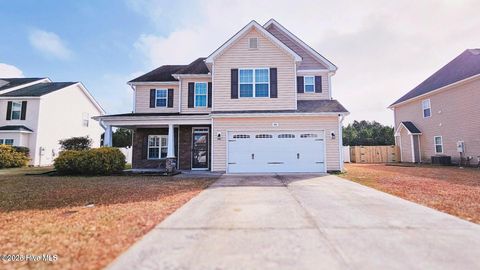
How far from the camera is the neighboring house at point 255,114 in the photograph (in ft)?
41.5

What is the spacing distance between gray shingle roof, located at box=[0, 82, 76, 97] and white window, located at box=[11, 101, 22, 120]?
763mm

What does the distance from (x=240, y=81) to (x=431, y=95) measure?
16716 millimetres

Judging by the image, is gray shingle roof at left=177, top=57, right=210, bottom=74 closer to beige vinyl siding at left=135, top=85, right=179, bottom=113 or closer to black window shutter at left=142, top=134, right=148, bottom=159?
beige vinyl siding at left=135, top=85, right=179, bottom=113

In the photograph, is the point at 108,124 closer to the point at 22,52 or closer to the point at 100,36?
the point at 100,36

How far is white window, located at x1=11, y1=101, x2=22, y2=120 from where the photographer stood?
1981cm

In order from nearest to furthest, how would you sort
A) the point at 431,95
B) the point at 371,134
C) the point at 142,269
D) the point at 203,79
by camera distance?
the point at 142,269 → the point at 203,79 → the point at 431,95 → the point at 371,134

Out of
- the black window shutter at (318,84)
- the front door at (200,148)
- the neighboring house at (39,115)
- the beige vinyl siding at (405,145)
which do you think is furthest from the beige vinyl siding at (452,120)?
the neighboring house at (39,115)

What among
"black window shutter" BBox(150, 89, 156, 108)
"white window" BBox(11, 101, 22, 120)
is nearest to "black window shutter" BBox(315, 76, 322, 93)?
"black window shutter" BBox(150, 89, 156, 108)

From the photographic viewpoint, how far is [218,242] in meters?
3.40

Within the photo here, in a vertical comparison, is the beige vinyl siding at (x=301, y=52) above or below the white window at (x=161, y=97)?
above

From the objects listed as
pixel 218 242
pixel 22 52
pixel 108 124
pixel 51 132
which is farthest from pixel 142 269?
pixel 51 132

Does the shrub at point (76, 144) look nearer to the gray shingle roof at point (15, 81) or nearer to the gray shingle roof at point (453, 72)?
the gray shingle roof at point (15, 81)

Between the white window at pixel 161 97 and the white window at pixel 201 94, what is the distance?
228 cm

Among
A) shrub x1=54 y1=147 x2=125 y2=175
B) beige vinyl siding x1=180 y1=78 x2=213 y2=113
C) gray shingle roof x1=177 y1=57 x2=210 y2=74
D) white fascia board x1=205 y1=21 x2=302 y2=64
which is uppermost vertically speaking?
white fascia board x1=205 y1=21 x2=302 y2=64
